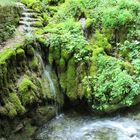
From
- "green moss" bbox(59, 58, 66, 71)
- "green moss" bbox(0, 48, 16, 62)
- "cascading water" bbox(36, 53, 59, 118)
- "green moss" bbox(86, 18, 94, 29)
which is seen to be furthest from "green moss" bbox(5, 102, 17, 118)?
"green moss" bbox(86, 18, 94, 29)

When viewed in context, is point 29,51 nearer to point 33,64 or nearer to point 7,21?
point 33,64

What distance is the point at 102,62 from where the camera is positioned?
9211mm

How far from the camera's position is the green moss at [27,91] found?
8.04m

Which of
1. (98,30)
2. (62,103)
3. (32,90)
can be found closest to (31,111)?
(32,90)

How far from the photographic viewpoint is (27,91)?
8.16 m

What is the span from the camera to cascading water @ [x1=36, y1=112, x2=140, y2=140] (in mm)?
7945

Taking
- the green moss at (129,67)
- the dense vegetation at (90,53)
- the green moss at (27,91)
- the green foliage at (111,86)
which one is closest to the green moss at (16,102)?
the dense vegetation at (90,53)

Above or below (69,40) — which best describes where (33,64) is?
below

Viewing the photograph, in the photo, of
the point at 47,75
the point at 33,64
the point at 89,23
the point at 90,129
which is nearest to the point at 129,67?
the point at 89,23

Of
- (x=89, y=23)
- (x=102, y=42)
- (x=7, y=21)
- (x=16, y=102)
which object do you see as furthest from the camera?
(x=89, y=23)

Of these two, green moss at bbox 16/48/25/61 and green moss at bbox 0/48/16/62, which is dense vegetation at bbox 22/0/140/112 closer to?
green moss at bbox 16/48/25/61

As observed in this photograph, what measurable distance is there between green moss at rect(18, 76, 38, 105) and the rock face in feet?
4.94

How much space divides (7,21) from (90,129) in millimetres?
3971

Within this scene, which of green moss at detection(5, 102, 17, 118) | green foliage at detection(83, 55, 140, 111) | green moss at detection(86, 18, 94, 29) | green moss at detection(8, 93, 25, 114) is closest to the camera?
green moss at detection(5, 102, 17, 118)
